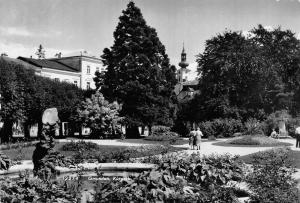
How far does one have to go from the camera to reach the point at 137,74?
44.9 m

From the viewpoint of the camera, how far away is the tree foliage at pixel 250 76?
46.6m

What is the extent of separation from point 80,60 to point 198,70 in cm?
2494

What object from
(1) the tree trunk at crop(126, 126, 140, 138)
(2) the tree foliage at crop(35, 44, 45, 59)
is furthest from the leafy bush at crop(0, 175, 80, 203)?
(2) the tree foliage at crop(35, 44, 45, 59)

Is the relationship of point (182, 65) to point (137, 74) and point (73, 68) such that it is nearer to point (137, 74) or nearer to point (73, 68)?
point (73, 68)

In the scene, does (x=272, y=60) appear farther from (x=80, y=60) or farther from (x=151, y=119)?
(x=80, y=60)

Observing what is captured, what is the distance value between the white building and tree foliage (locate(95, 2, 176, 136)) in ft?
61.1

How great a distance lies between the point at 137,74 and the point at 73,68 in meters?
Answer: 26.6

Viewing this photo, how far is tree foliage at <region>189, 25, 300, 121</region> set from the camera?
46562 millimetres

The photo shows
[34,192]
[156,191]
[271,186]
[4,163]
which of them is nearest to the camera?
[156,191]

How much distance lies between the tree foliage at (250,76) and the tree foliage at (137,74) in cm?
512

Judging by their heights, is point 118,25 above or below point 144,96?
above

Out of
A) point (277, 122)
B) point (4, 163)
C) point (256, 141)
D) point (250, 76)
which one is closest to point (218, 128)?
point (277, 122)

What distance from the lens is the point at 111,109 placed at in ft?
143

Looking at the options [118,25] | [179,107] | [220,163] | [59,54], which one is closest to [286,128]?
[179,107]
